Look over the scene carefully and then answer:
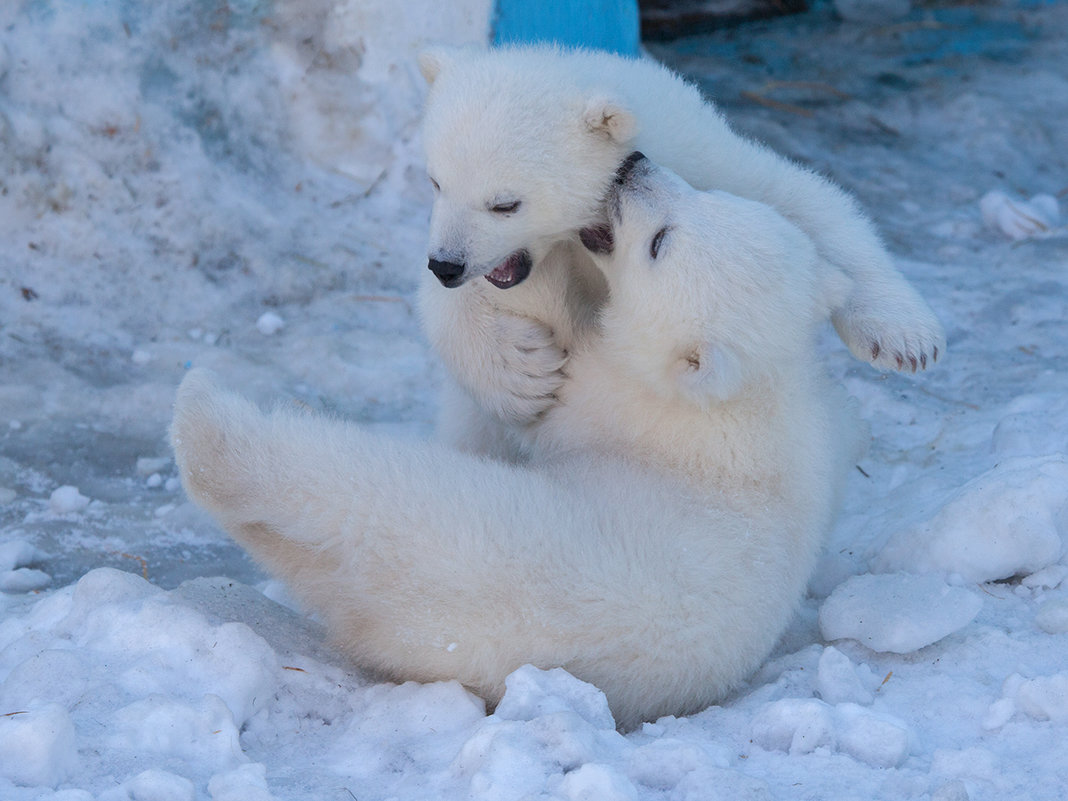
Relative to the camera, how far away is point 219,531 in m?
3.75

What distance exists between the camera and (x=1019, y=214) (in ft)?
19.3

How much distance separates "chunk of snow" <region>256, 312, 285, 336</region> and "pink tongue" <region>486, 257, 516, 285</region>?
1721 mm

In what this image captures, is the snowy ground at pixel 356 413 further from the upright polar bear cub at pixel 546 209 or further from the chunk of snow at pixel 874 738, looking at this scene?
the upright polar bear cub at pixel 546 209

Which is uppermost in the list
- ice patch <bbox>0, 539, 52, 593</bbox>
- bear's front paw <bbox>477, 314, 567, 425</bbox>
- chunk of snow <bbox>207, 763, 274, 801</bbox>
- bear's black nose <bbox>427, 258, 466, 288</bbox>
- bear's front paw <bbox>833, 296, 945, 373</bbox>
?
bear's black nose <bbox>427, 258, 466, 288</bbox>

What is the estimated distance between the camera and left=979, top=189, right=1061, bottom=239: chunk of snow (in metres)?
5.86

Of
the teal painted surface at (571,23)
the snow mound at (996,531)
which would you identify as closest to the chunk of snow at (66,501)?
the snow mound at (996,531)

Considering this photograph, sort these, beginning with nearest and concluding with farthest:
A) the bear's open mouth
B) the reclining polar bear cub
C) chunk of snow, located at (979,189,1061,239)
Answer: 1. the reclining polar bear cub
2. the bear's open mouth
3. chunk of snow, located at (979,189,1061,239)

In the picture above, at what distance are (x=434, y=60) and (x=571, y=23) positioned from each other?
2.42m

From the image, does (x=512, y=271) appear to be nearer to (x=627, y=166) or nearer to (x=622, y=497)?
(x=627, y=166)

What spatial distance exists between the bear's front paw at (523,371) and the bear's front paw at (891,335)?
0.79 metres

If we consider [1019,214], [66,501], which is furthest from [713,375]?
[1019,214]

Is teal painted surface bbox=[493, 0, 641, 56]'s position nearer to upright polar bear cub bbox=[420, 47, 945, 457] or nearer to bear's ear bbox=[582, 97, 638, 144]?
upright polar bear cub bbox=[420, 47, 945, 457]

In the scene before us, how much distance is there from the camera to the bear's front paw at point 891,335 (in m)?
3.18

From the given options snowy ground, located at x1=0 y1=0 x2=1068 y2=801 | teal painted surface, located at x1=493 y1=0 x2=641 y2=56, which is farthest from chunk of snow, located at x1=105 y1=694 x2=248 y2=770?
teal painted surface, located at x1=493 y1=0 x2=641 y2=56
